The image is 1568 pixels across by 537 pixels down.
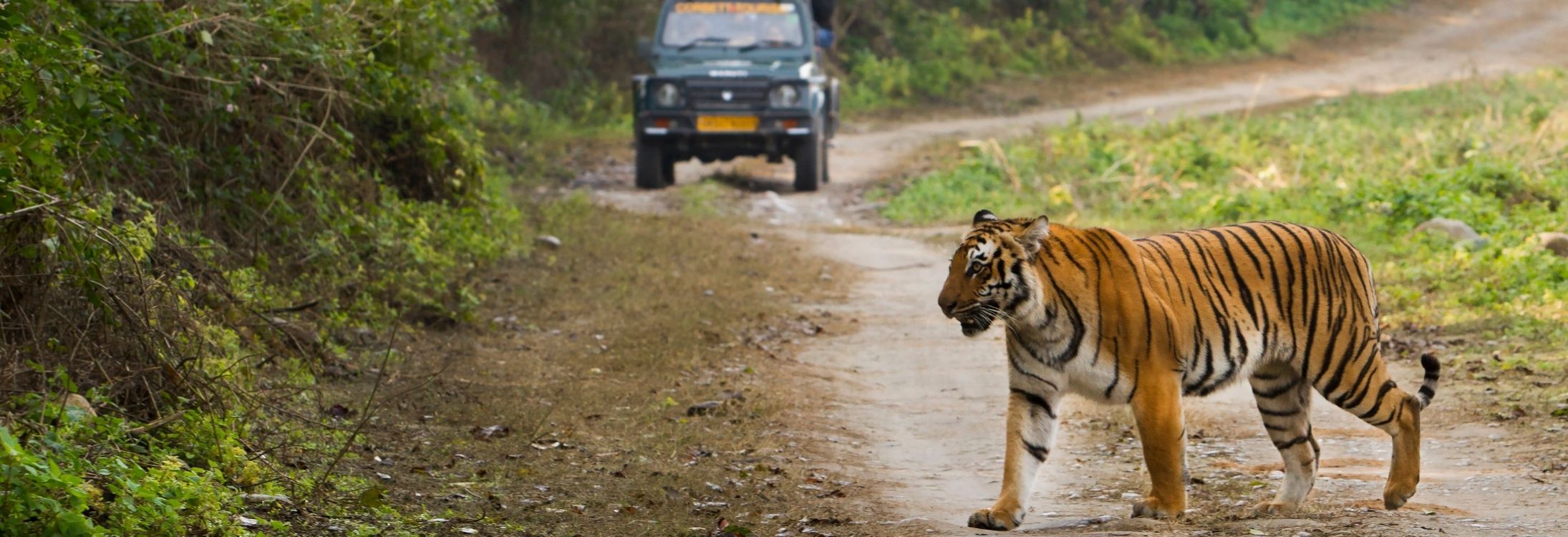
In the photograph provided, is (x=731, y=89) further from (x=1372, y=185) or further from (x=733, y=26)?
(x=1372, y=185)

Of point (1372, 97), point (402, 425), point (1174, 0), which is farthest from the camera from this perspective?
point (1174, 0)

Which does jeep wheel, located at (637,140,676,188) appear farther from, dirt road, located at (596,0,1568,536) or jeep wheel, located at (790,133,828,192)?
dirt road, located at (596,0,1568,536)

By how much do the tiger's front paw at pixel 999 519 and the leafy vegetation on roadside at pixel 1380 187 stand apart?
4.20m

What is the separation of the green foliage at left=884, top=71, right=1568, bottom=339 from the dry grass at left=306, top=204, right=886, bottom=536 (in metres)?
4.19

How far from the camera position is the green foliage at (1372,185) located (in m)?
10.9

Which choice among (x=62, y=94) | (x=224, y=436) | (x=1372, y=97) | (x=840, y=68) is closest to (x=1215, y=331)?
(x=224, y=436)

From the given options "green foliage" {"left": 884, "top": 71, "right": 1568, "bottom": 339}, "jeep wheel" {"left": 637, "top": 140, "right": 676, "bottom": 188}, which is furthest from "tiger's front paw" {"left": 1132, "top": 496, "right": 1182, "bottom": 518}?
"jeep wheel" {"left": 637, "top": 140, "right": 676, "bottom": 188}

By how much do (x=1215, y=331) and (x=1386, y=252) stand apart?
7.20 meters

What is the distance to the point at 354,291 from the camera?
976cm

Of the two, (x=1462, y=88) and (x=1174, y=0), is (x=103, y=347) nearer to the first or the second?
(x=1462, y=88)

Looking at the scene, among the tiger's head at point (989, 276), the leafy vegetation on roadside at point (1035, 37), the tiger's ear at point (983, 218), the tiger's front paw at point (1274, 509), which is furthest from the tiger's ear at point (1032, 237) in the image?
the leafy vegetation on roadside at point (1035, 37)

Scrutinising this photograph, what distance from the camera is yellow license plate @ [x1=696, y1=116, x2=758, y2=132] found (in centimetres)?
1836

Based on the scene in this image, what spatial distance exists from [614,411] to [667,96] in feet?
34.4

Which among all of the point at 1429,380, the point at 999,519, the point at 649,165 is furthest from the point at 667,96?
the point at 999,519
